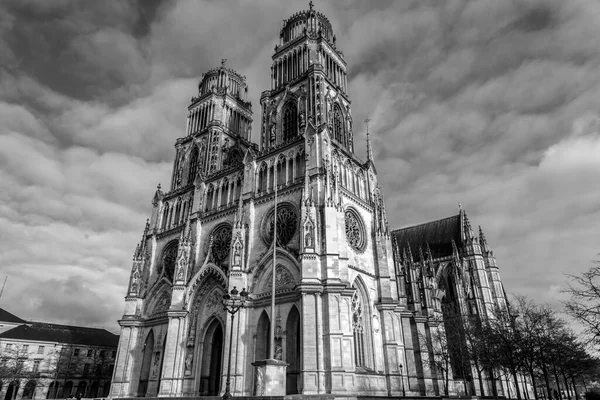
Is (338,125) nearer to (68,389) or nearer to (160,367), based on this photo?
(160,367)

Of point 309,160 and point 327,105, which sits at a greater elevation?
point 327,105

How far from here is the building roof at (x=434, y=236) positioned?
56438 mm

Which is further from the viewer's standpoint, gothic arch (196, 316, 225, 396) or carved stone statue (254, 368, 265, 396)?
gothic arch (196, 316, 225, 396)

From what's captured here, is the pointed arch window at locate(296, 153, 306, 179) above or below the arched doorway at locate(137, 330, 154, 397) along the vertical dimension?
above

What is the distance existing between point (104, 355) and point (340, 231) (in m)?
51.0

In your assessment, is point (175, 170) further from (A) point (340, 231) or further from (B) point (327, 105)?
(A) point (340, 231)

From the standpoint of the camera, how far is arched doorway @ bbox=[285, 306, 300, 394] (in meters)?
28.7

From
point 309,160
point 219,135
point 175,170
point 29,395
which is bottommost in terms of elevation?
point 29,395

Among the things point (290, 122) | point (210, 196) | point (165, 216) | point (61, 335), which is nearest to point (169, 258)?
point (165, 216)

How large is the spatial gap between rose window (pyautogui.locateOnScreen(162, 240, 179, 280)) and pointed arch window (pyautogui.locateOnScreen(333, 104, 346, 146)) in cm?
2096

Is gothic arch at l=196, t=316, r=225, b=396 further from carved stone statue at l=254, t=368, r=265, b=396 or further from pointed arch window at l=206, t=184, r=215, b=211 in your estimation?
carved stone statue at l=254, t=368, r=265, b=396

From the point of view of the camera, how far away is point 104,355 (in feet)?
205

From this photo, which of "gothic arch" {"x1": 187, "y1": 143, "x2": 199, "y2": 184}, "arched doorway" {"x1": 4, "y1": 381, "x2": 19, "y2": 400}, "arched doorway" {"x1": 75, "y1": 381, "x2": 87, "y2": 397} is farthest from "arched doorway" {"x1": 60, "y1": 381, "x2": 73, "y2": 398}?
"gothic arch" {"x1": 187, "y1": 143, "x2": 199, "y2": 184}

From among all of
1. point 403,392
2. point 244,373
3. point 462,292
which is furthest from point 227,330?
point 462,292
